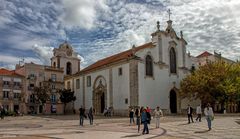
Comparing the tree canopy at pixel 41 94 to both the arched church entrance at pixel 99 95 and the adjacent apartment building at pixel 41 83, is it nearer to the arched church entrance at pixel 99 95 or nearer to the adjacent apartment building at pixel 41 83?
the adjacent apartment building at pixel 41 83

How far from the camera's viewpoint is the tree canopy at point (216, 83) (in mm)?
44812

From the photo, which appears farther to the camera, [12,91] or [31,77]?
[31,77]

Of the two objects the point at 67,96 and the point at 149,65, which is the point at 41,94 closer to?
the point at 67,96

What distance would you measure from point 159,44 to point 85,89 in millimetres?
16991

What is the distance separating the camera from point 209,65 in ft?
156

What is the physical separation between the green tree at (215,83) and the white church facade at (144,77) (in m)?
4.35

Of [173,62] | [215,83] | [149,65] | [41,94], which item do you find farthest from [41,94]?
[215,83]

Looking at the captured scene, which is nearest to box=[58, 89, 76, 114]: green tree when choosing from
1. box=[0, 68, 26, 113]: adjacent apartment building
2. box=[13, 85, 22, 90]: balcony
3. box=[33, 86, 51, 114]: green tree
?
box=[33, 86, 51, 114]: green tree

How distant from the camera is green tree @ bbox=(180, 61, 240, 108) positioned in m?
44.8

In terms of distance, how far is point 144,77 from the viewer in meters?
46.3

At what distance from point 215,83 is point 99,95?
63.7ft

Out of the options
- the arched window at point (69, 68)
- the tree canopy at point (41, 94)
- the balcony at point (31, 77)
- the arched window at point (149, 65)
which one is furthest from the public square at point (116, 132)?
the arched window at point (69, 68)

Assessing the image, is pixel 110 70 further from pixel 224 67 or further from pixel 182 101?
pixel 224 67

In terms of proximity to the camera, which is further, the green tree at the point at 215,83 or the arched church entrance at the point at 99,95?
the arched church entrance at the point at 99,95
